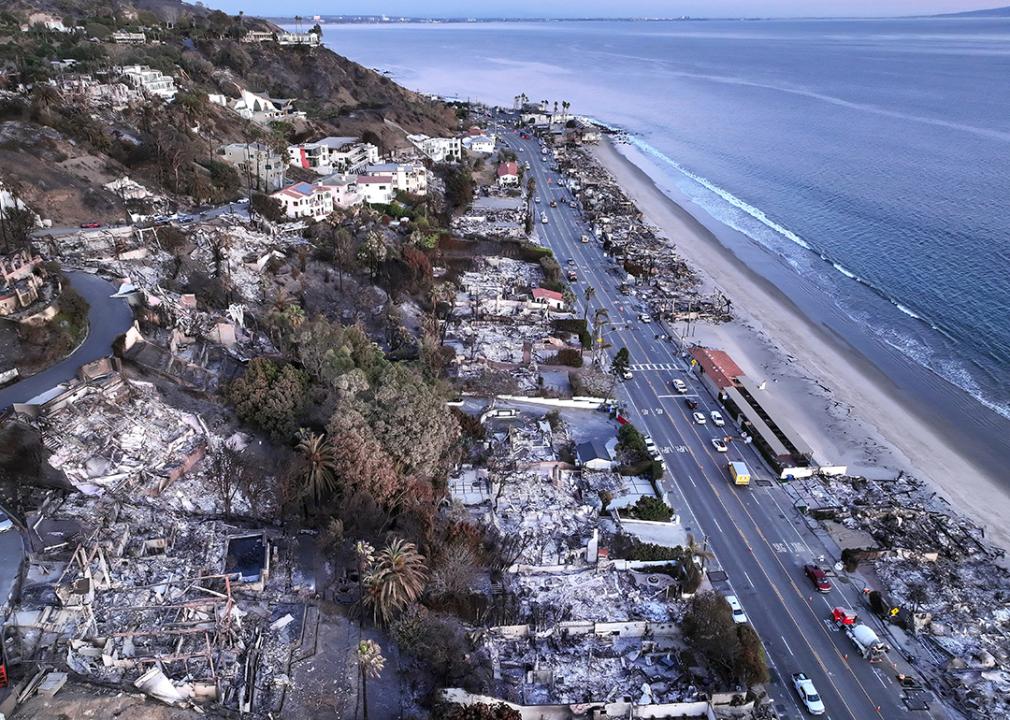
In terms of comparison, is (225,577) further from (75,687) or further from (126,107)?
(126,107)

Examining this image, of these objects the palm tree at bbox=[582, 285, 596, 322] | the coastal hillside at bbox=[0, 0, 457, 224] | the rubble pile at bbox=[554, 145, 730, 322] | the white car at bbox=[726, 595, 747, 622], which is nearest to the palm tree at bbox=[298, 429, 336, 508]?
the white car at bbox=[726, 595, 747, 622]

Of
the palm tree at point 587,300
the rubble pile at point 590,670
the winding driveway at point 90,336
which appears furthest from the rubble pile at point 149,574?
the palm tree at point 587,300

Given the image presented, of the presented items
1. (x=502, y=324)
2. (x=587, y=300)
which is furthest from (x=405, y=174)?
(x=502, y=324)

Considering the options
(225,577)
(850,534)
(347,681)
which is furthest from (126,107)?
(850,534)

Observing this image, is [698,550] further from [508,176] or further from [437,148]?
[437,148]

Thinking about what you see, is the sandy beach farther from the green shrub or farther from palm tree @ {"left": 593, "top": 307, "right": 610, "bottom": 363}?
the green shrub

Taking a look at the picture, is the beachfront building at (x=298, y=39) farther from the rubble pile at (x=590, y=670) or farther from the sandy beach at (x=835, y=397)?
the rubble pile at (x=590, y=670)
